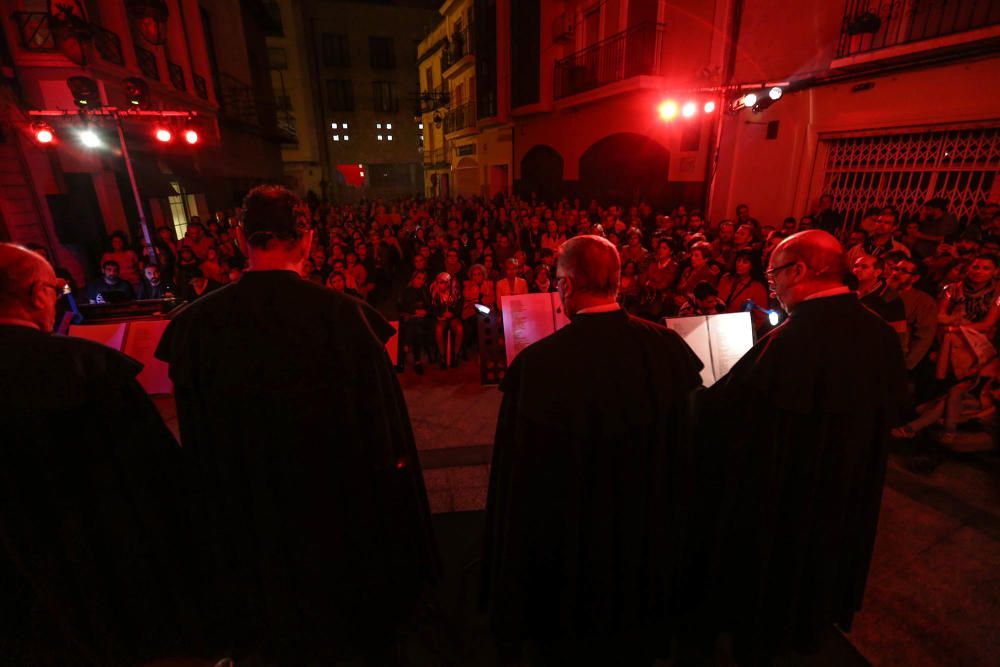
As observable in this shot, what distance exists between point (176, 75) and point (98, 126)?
19.1 feet

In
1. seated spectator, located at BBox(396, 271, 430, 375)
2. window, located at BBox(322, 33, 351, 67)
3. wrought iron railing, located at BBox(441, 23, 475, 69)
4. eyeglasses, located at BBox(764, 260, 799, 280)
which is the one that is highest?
window, located at BBox(322, 33, 351, 67)

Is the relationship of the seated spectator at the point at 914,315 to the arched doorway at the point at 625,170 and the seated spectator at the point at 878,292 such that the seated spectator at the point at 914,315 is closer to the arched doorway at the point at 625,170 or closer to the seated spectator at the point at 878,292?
the seated spectator at the point at 878,292

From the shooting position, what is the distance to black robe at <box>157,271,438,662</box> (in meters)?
1.81

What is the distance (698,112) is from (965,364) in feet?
32.6

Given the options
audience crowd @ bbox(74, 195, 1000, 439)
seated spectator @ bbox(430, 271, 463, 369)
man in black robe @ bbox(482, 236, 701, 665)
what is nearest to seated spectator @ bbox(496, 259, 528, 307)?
audience crowd @ bbox(74, 195, 1000, 439)

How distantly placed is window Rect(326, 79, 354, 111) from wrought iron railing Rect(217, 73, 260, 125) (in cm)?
1650

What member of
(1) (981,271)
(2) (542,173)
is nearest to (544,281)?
(1) (981,271)

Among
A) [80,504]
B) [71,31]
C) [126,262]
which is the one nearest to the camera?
[80,504]

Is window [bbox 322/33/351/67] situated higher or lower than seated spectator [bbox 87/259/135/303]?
higher

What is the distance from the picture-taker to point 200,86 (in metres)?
15.2

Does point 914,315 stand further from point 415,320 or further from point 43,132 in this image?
point 43,132

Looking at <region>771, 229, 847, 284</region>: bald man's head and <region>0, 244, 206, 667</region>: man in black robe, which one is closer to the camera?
<region>0, 244, 206, 667</region>: man in black robe

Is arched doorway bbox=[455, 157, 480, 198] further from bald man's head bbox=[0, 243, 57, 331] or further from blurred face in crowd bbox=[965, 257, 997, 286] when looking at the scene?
bald man's head bbox=[0, 243, 57, 331]

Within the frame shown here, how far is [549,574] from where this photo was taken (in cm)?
213
